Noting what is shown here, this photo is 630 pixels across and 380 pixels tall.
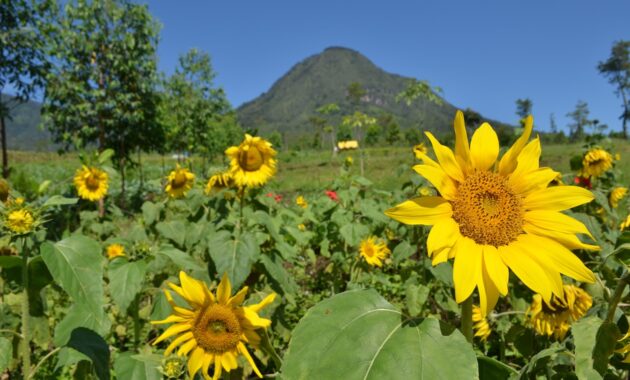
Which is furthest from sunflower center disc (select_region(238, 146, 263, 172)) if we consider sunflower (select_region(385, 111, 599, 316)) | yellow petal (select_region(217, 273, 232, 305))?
sunflower (select_region(385, 111, 599, 316))

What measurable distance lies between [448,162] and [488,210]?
132 millimetres

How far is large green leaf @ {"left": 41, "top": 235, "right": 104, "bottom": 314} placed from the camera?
45.4 inches

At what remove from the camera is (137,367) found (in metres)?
1.37

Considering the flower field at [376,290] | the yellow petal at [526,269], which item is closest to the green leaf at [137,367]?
the flower field at [376,290]

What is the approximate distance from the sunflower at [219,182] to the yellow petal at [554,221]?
1852 mm

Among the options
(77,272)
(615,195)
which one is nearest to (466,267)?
(77,272)

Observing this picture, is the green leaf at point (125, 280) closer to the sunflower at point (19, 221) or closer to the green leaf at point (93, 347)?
the green leaf at point (93, 347)

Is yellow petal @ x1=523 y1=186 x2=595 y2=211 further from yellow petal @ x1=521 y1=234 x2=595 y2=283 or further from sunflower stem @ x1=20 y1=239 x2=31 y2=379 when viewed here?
sunflower stem @ x1=20 y1=239 x2=31 y2=379

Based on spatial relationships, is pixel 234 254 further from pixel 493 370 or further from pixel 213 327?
pixel 493 370

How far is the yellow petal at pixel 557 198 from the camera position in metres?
0.86

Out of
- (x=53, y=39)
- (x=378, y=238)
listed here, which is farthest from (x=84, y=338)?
(x=53, y=39)

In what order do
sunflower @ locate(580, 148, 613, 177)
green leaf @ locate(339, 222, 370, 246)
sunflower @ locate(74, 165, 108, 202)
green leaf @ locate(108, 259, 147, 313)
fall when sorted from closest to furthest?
green leaf @ locate(108, 259, 147, 313), sunflower @ locate(580, 148, 613, 177), green leaf @ locate(339, 222, 370, 246), sunflower @ locate(74, 165, 108, 202)

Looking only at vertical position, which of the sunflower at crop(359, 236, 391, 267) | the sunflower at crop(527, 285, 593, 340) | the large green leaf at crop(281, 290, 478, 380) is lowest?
the sunflower at crop(359, 236, 391, 267)

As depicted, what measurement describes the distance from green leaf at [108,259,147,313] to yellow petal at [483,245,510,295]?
131 centimetres
